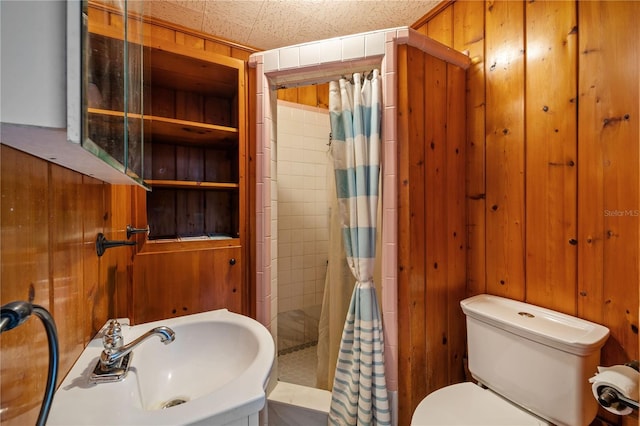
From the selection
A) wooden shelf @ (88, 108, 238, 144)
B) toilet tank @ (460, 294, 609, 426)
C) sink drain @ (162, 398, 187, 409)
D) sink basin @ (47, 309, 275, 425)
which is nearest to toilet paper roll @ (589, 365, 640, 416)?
toilet tank @ (460, 294, 609, 426)

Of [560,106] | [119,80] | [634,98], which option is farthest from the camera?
[560,106]

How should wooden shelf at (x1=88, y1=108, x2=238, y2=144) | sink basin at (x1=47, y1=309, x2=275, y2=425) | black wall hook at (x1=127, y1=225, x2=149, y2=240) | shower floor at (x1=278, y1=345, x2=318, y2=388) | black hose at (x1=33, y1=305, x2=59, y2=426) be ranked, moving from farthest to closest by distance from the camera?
1. shower floor at (x1=278, y1=345, x2=318, y2=388)
2. wooden shelf at (x1=88, y1=108, x2=238, y2=144)
3. black wall hook at (x1=127, y1=225, x2=149, y2=240)
4. sink basin at (x1=47, y1=309, x2=275, y2=425)
5. black hose at (x1=33, y1=305, x2=59, y2=426)

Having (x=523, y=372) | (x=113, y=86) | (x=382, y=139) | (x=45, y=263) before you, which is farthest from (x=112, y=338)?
(x=523, y=372)

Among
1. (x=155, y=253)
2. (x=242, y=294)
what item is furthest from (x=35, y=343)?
(x=242, y=294)

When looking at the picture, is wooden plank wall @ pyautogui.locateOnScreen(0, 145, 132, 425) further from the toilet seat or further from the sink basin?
the toilet seat

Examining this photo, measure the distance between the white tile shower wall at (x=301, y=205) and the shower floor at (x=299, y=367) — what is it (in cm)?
34

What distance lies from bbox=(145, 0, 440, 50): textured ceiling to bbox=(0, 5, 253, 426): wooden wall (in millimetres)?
1161

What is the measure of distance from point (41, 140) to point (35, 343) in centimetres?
39

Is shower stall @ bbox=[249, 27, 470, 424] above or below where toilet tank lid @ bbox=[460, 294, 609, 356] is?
above

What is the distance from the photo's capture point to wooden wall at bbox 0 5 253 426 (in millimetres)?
462

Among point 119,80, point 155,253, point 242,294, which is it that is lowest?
point 242,294

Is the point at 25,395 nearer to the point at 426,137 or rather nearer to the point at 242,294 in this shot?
the point at 242,294

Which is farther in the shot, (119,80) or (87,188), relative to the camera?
(87,188)

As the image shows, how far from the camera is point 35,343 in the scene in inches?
20.8
